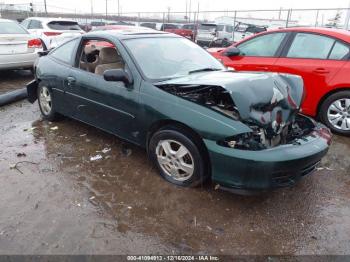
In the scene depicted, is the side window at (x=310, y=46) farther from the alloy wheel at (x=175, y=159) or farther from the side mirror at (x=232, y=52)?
the alloy wheel at (x=175, y=159)

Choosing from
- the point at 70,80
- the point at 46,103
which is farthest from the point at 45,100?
the point at 70,80

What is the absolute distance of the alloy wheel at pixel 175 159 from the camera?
3.44m

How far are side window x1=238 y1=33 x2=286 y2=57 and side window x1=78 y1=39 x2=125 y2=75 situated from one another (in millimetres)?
2562

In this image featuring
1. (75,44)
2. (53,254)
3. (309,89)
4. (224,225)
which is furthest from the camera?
(309,89)

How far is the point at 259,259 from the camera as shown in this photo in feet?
8.71

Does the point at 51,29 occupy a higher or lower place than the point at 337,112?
higher

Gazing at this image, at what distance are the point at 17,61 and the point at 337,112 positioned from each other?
24.0ft

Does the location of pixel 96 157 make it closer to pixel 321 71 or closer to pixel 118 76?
pixel 118 76

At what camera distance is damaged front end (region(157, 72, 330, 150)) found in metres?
3.11

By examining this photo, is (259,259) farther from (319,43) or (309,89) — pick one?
(319,43)

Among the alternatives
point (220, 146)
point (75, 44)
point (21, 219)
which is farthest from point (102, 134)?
point (220, 146)

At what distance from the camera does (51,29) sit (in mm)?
11148

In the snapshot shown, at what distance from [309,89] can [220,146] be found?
2.91 metres

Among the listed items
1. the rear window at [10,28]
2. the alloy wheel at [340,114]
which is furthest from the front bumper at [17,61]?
the alloy wheel at [340,114]
